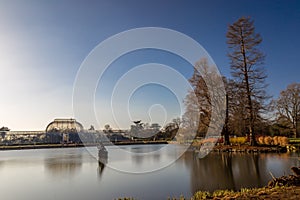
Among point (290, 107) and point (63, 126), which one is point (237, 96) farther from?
point (63, 126)

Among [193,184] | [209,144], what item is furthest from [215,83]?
[193,184]

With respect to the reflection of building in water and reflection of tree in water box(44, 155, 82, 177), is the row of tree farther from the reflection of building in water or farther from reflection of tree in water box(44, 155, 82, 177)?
the reflection of building in water

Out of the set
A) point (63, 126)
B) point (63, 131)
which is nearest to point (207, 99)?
point (63, 131)

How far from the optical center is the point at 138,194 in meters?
7.32

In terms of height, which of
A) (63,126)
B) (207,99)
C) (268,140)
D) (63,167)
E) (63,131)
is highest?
(207,99)

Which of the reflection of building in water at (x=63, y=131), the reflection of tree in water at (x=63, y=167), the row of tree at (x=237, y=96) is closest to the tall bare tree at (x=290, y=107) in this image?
the row of tree at (x=237, y=96)

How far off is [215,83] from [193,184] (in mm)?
15284

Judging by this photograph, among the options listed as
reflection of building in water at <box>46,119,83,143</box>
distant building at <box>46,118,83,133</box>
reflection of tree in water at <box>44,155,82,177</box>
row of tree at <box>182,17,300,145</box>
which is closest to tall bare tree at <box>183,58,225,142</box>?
row of tree at <box>182,17,300,145</box>

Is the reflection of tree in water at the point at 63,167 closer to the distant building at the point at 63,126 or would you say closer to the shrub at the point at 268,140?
the shrub at the point at 268,140

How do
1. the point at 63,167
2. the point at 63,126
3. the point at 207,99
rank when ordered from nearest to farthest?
the point at 63,167 < the point at 207,99 < the point at 63,126

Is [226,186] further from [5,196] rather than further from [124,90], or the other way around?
[124,90]

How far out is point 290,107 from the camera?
33062mm

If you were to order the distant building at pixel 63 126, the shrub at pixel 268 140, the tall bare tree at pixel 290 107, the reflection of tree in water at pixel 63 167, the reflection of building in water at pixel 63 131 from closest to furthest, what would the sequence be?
the reflection of tree in water at pixel 63 167 < the shrub at pixel 268 140 < the tall bare tree at pixel 290 107 < the reflection of building in water at pixel 63 131 < the distant building at pixel 63 126

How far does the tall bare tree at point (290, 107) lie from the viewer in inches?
1270
